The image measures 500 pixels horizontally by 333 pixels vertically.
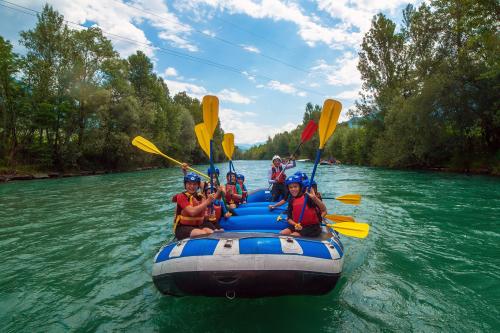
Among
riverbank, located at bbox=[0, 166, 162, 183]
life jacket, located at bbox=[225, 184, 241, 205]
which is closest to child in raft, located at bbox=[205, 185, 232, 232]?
life jacket, located at bbox=[225, 184, 241, 205]

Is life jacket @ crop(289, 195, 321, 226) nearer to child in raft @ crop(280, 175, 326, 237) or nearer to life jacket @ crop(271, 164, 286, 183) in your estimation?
child in raft @ crop(280, 175, 326, 237)

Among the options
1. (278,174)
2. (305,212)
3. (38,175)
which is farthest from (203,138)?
(38,175)

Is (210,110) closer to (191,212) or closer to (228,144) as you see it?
(191,212)

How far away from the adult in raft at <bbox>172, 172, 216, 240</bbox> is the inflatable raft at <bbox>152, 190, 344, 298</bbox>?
0.81 m

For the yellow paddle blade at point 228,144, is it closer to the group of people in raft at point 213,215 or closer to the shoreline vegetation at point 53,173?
the group of people in raft at point 213,215

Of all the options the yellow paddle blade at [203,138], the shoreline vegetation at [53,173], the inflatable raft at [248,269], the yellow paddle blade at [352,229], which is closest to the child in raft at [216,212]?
the yellow paddle blade at [203,138]

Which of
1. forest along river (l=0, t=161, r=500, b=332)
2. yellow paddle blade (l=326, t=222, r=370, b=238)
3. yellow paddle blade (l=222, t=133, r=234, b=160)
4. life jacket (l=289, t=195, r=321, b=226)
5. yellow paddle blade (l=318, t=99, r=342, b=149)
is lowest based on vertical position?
forest along river (l=0, t=161, r=500, b=332)

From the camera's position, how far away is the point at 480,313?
3020 mm

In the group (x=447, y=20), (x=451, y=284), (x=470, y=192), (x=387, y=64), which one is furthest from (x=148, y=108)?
(x=451, y=284)

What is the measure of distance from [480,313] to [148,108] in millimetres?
31425

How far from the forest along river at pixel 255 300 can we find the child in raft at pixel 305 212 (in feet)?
2.54

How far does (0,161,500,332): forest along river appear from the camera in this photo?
2947 mm

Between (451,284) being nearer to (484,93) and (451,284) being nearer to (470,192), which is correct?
(470,192)

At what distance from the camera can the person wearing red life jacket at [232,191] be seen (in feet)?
20.6
